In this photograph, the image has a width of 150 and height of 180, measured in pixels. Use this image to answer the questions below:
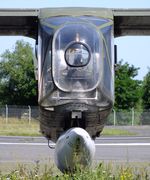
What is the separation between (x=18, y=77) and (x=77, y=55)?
5467 cm

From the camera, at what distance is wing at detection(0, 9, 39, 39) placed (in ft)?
41.0

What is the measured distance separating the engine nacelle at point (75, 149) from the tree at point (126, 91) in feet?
153

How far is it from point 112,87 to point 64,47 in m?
1.19

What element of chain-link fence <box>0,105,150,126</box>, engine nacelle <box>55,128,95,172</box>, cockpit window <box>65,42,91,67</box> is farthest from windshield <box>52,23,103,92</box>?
chain-link fence <box>0,105,150,126</box>

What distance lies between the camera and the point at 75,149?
9.33m

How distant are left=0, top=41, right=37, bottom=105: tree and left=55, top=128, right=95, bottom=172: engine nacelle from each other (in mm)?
43009

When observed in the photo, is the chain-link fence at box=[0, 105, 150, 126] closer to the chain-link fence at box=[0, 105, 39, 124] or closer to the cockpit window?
the chain-link fence at box=[0, 105, 39, 124]

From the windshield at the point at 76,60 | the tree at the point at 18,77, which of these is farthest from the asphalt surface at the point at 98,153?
the tree at the point at 18,77

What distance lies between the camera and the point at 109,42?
11.0 m

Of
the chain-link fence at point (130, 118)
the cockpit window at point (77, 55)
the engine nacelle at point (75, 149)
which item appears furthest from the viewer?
the chain-link fence at point (130, 118)

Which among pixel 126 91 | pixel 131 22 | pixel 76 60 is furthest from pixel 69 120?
pixel 126 91

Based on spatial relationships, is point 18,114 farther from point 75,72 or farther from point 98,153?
point 75,72

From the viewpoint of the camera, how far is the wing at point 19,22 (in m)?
12.5

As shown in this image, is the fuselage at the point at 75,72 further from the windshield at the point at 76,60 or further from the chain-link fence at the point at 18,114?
the chain-link fence at the point at 18,114
